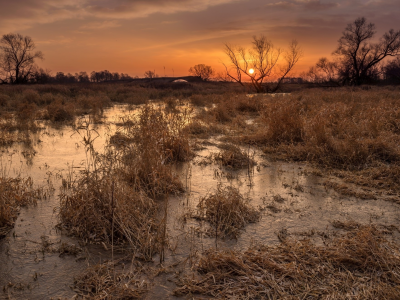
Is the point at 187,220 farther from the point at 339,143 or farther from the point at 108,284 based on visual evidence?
the point at 339,143

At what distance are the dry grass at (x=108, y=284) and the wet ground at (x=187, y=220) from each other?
0.31 ft

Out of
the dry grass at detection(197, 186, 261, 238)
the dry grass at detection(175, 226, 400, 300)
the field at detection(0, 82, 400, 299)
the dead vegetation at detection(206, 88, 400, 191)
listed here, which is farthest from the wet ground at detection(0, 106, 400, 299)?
the dead vegetation at detection(206, 88, 400, 191)

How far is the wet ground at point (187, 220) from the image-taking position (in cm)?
279

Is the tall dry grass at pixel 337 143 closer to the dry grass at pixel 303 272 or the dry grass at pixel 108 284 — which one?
the dry grass at pixel 303 272

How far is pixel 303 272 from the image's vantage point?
2.82m

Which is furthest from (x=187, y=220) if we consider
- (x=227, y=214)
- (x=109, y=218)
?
(x=109, y=218)

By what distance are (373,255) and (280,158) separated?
13.1 ft

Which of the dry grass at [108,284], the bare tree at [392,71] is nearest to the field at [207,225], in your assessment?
the dry grass at [108,284]

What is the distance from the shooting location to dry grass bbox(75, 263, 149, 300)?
8.30 ft

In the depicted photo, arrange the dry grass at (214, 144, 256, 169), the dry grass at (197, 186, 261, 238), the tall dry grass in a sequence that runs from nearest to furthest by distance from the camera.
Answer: the dry grass at (197, 186, 261, 238)
the tall dry grass
the dry grass at (214, 144, 256, 169)

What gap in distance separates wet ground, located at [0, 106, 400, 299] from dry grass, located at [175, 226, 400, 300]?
294 millimetres

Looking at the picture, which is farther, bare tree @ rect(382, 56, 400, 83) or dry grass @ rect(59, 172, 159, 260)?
bare tree @ rect(382, 56, 400, 83)

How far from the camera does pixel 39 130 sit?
32.0 ft

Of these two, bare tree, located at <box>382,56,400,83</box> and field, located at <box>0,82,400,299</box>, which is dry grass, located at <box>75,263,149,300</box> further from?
bare tree, located at <box>382,56,400,83</box>
